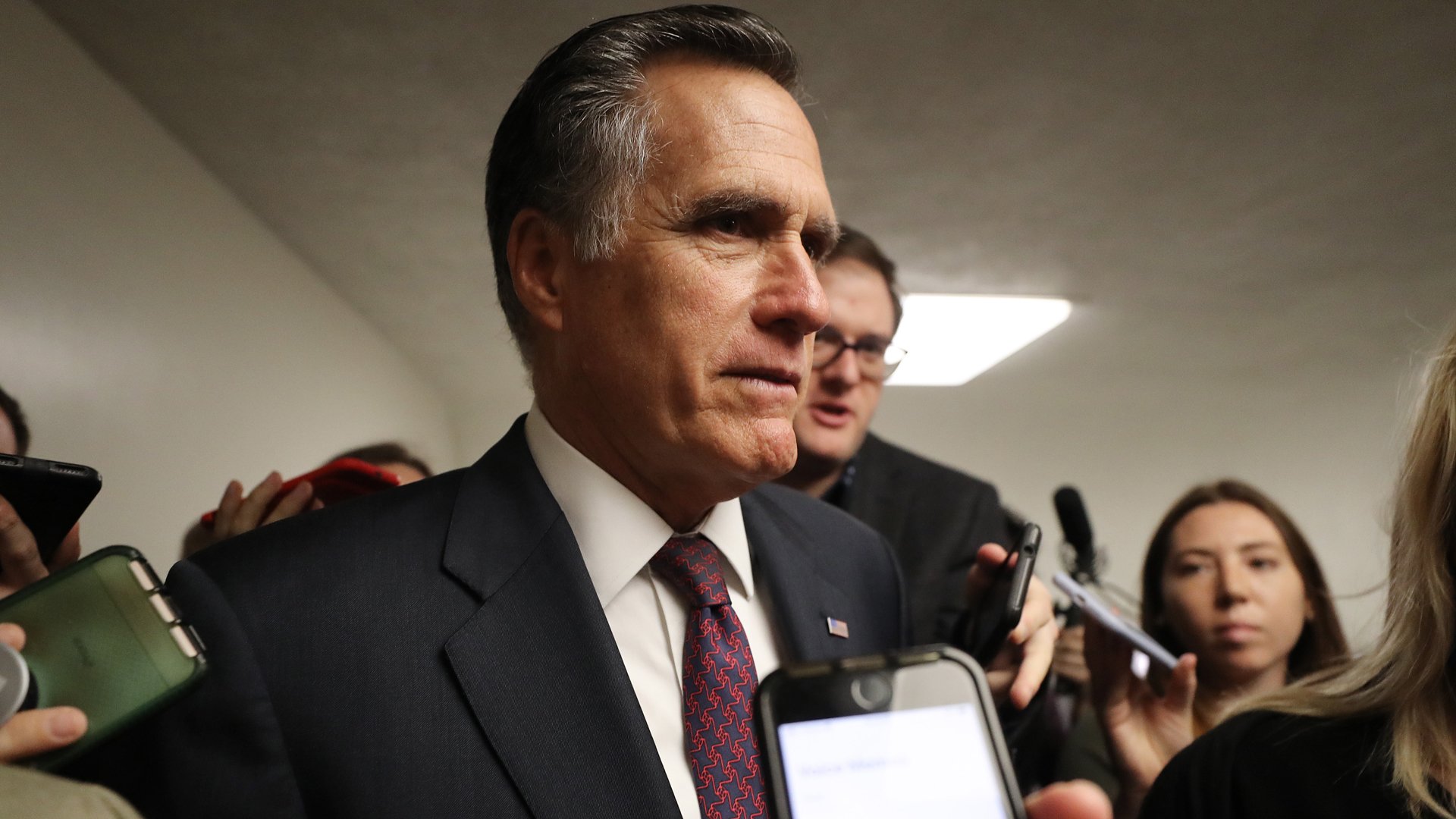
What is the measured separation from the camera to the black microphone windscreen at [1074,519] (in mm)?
2279

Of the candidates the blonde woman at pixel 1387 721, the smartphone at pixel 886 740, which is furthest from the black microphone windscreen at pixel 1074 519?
the smartphone at pixel 886 740

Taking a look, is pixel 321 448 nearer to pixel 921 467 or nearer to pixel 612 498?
pixel 921 467

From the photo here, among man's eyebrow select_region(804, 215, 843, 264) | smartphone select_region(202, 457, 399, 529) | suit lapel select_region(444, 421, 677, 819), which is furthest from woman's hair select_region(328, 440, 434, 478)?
man's eyebrow select_region(804, 215, 843, 264)

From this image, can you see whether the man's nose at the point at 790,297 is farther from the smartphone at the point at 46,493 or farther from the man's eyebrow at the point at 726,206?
the smartphone at the point at 46,493

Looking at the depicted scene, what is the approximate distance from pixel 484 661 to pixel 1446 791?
0.99 meters

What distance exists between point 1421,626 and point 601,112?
1088 millimetres

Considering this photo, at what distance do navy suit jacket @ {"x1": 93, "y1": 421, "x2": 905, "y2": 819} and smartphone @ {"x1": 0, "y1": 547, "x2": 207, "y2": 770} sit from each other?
17cm

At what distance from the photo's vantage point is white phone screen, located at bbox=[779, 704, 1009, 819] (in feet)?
1.71

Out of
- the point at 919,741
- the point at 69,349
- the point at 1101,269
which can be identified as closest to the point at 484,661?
the point at 919,741

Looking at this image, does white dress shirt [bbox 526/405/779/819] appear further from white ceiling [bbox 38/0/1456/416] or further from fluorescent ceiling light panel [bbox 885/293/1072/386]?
fluorescent ceiling light panel [bbox 885/293/1072/386]

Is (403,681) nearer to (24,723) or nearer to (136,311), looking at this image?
(24,723)

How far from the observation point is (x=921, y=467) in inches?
82.9

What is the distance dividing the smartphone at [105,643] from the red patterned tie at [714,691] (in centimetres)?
42

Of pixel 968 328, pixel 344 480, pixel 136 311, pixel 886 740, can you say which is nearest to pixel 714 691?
pixel 886 740
